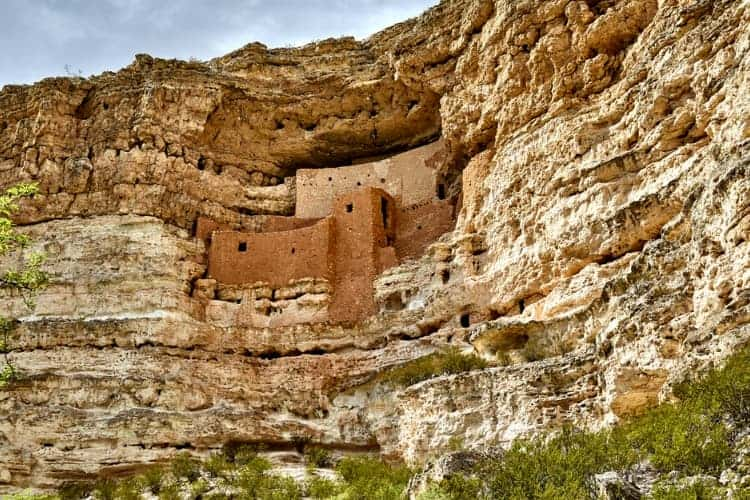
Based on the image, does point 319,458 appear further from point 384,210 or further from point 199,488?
point 384,210

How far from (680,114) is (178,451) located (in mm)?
12472

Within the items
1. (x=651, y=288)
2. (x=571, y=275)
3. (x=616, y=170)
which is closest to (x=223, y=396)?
(x=571, y=275)

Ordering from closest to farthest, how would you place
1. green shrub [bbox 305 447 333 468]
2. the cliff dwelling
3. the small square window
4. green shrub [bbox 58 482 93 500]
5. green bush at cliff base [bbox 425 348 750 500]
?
1. green bush at cliff base [bbox 425 348 750 500]
2. green shrub [bbox 58 482 93 500]
3. green shrub [bbox 305 447 333 468]
4. the small square window
5. the cliff dwelling

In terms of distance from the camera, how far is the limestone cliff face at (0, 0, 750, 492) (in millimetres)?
13805

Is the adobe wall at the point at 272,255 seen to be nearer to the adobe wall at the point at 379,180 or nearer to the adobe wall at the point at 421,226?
the adobe wall at the point at 421,226

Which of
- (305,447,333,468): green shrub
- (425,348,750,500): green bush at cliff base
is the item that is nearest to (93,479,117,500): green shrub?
(305,447,333,468): green shrub

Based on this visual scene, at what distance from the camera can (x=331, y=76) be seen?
28.5 meters

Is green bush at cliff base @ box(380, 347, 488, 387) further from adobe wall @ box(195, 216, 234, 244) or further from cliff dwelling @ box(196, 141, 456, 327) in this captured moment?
adobe wall @ box(195, 216, 234, 244)

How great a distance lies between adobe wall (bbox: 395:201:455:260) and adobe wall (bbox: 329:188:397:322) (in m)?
0.29

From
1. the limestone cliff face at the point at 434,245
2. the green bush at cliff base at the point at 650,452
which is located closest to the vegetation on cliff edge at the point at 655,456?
the green bush at cliff base at the point at 650,452

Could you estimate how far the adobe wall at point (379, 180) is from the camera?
86.1 feet

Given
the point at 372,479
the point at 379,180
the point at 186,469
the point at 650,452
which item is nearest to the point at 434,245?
the point at 379,180

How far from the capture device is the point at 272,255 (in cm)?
2508

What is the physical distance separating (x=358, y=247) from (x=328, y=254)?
847mm
